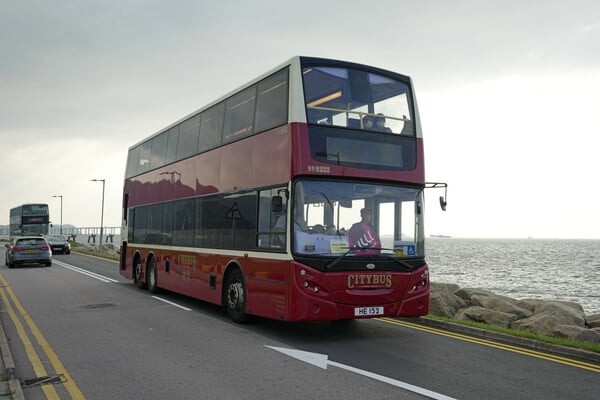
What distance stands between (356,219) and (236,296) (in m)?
3.06

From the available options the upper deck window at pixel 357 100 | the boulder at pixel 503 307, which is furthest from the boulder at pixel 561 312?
the upper deck window at pixel 357 100

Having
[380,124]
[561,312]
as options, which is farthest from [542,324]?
[380,124]

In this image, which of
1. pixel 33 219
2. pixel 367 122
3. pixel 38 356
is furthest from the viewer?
pixel 33 219

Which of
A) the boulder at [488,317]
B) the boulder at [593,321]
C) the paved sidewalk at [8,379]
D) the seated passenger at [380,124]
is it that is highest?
the seated passenger at [380,124]

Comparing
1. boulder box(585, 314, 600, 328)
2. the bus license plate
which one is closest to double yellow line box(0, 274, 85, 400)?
the bus license plate

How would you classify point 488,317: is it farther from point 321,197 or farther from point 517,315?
point 321,197

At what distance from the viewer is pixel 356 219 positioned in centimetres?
914

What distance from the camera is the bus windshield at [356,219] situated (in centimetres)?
891

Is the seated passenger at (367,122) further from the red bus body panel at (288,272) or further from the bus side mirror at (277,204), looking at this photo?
the bus side mirror at (277,204)

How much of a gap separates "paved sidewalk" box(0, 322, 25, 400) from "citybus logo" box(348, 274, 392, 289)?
4830 millimetres

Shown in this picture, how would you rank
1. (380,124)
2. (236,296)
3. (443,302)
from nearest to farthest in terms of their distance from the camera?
1. (380,124)
2. (236,296)
3. (443,302)

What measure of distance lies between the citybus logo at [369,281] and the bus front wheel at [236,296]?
2.29 m

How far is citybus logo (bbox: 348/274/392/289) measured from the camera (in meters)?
8.98

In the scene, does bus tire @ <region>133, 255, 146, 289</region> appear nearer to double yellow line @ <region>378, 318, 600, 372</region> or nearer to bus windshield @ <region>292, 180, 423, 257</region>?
double yellow line @ <region>378, 318, 600, 372</region>
